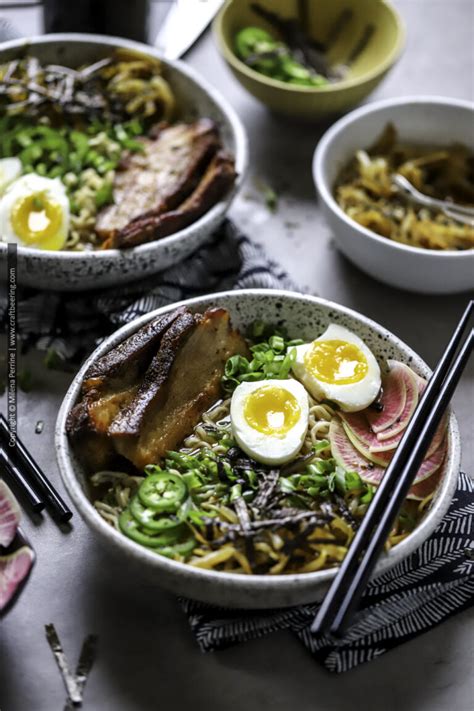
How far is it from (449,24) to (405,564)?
3.48 m

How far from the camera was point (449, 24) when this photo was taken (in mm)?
4836

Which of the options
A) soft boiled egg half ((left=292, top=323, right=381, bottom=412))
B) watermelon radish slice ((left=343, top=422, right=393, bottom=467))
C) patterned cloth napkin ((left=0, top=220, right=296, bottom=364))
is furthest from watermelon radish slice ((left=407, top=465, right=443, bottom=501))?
patterned cloth napkin ((left=0, top=220, right=296, bottom=364))

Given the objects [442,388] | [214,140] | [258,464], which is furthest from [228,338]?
[214,140]

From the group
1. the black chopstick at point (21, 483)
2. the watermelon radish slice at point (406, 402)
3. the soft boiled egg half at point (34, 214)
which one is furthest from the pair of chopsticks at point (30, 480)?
the watermelon radish slice at point (406, 402)

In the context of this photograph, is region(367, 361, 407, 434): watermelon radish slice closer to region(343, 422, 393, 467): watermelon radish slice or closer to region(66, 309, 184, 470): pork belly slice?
region(343, 422, 393, 467): watermelon radish slice

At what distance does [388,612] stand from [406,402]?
1.98 feet

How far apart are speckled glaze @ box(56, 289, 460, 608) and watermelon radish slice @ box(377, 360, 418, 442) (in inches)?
1.9

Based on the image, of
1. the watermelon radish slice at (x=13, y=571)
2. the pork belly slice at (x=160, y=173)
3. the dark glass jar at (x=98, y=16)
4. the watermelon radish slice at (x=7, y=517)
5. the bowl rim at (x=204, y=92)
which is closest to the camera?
the watermelon radish slice at (x=13, y=571)

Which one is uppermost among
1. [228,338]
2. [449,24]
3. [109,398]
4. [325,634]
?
[109,398]

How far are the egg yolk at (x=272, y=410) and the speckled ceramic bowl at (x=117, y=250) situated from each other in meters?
0.77

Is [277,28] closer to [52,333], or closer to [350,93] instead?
[350,93]

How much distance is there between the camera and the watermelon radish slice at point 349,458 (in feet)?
8.04

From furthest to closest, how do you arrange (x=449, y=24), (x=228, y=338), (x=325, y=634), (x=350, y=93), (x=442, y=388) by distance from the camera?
(x=449, y=24) → (x=350, y=93) → (x=228, y=338) → (x=442, y=388) → (x=325, y=634)

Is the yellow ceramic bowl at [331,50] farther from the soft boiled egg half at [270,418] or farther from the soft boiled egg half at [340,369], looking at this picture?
the soft boiled egg half at [270,418]
